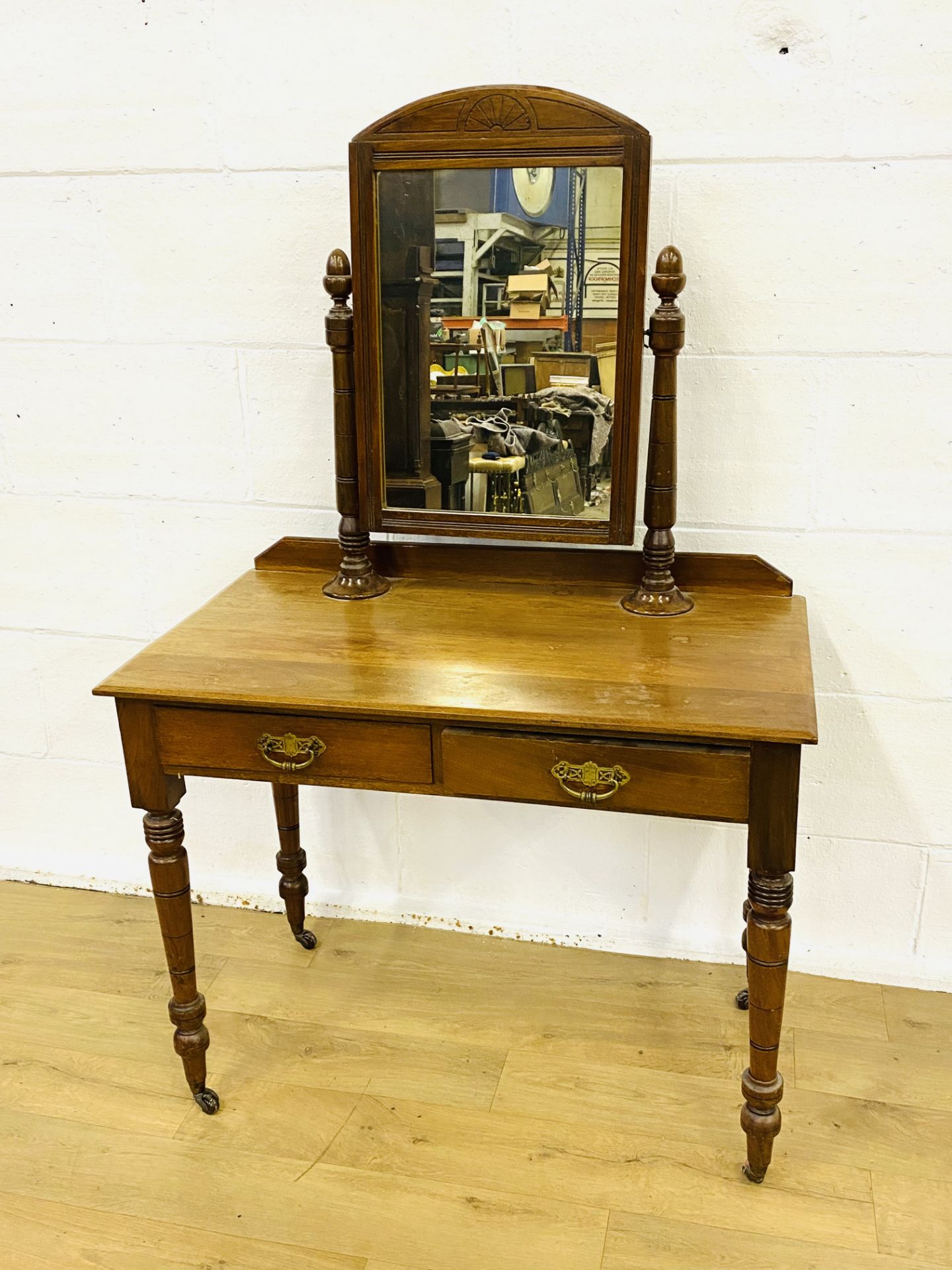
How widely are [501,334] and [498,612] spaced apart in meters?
0.41

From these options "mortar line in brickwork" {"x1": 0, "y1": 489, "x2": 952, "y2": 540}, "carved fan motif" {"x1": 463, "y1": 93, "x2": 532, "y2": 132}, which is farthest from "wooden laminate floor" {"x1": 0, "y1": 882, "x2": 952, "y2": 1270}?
"carved fan motif" {"x1": 463, "y1": 93, "x2": 532, "y2": 132}

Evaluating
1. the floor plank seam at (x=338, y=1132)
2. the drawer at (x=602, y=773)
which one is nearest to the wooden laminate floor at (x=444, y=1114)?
the floor plank seam at (x=338, y=1132)

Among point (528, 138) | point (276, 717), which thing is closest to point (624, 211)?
point (528, 138)

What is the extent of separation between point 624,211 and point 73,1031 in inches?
63.8

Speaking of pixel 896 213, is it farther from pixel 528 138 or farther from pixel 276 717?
pixel 276 717

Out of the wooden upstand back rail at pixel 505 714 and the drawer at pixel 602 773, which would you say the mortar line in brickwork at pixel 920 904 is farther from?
the drawer at pixel 602 773

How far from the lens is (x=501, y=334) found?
5.30 feet

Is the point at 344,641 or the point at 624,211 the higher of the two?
the point at 624,211

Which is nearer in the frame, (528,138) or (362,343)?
(528,138)

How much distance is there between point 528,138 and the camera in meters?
1.54

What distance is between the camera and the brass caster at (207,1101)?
1.73 meters

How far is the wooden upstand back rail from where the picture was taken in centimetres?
135

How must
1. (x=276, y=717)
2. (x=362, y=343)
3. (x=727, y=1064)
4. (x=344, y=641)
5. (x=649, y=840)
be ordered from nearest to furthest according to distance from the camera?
(x=276, y=717), (x=344, y=641), (x=362, y=343), (x=727, y=1064), (x=649, y=840)

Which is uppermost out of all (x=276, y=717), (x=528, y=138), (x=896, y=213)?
(x=528, y=138)
